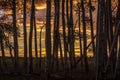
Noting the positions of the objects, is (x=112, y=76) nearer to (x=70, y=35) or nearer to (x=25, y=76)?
(x=25, y=76)

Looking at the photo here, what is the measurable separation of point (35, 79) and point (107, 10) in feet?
18.9

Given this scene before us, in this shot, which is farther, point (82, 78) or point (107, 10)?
point (107, 10)

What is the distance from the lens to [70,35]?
26.0 m

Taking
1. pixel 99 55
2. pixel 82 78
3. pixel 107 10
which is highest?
pixel 107 10

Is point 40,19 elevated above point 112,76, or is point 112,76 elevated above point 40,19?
point 40,19

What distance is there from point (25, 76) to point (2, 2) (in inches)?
278

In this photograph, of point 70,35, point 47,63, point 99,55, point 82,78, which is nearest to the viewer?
point 99,55

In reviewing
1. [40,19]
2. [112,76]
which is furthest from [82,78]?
[40,19]

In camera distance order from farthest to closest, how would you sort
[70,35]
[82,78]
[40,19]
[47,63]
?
[40,19]
[70,35]
[82,78]
[47,63]

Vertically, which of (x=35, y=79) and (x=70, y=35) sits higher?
(x=70, y=35)

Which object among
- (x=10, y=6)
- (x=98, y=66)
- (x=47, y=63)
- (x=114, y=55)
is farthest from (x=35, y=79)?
(x=10, y=6)

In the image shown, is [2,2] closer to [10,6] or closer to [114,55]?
[10,6]

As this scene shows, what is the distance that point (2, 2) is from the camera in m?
26.2

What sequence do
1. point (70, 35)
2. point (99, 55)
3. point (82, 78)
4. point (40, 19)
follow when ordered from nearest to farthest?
point (99, 55), point (82, 78), point (70, 35), point (40, 19)
